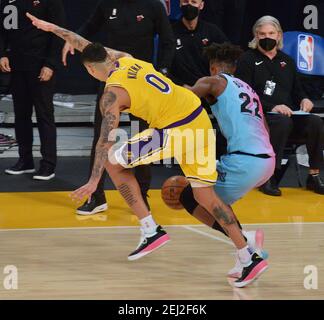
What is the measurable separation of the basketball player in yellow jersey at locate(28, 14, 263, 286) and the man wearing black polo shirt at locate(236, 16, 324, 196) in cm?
275

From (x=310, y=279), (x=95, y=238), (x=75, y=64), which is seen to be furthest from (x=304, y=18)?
(x=310, y=279)

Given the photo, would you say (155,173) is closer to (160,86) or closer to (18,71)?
(18,71)

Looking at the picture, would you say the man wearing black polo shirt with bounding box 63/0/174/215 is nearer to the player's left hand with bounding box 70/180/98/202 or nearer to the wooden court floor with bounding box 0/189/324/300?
the wooden court floor with bounding box 0/189/324/300

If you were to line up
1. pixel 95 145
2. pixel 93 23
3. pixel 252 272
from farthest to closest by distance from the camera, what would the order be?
pixel 93 23
pixel 95 145
pixel 252 272

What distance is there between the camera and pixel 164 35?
8.14 m

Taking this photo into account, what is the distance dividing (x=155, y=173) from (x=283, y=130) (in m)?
1.54

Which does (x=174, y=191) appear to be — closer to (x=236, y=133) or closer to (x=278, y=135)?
(x=236, y=133)

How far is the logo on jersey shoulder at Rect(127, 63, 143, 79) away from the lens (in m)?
5.88

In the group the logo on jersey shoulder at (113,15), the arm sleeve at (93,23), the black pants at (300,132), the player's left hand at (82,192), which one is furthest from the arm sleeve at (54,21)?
the player's left hand at (82,192)

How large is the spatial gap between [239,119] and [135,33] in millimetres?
2295

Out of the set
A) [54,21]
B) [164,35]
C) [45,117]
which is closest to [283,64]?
[164,35]

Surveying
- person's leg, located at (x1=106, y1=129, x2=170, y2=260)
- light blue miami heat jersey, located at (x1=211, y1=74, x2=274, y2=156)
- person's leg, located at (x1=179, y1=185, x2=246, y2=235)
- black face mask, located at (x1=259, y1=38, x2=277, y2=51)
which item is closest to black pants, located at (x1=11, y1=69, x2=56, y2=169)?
black face mask, located at (x1=259, y1=38, x2=277, y2=51)

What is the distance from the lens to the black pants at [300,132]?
8.68 metres

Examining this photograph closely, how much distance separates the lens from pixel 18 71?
9.13 m
